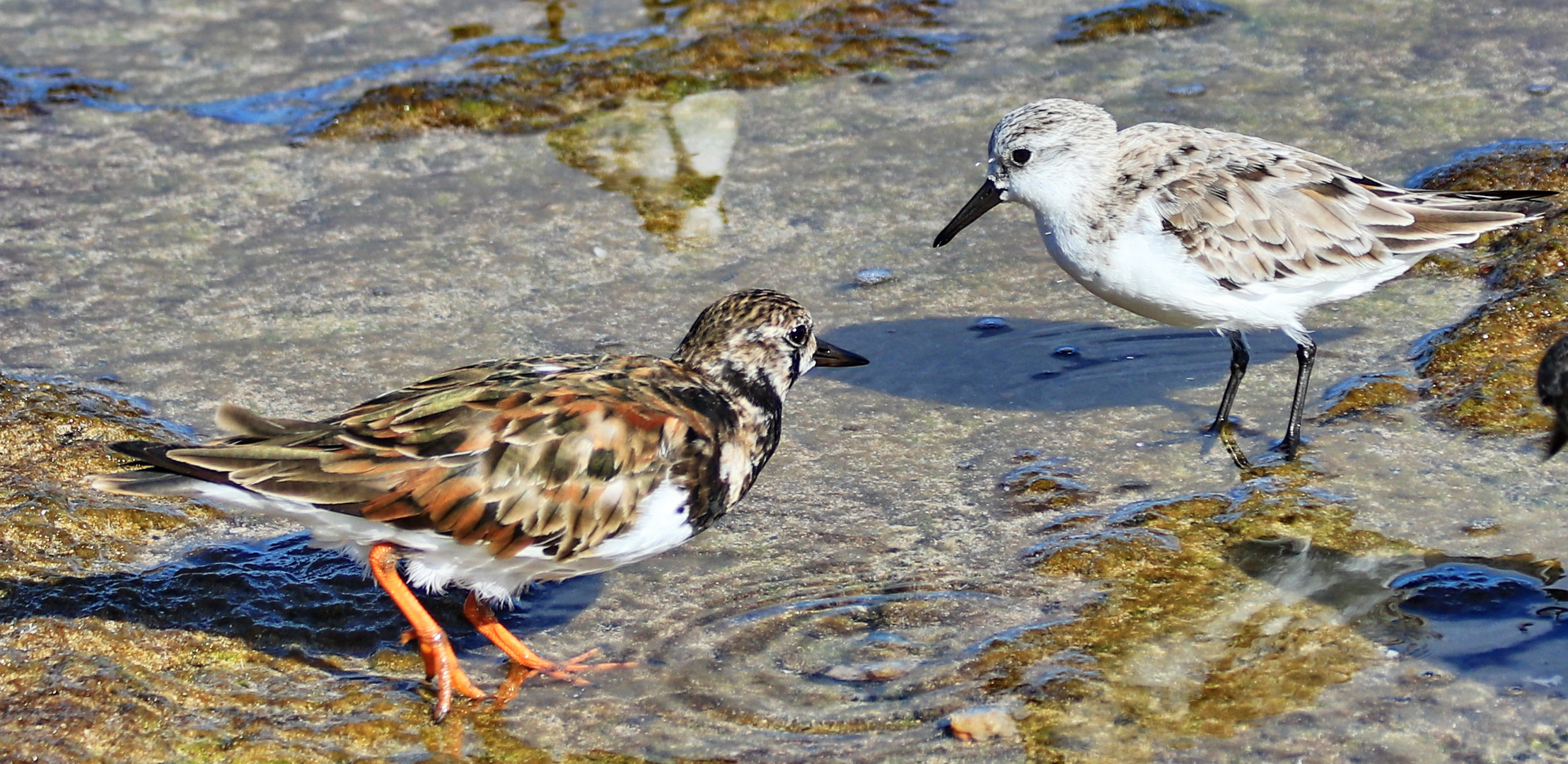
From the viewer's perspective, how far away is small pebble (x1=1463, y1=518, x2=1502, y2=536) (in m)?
4.41

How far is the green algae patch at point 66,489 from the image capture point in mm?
4414

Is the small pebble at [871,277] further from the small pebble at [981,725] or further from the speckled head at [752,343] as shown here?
the small pebble at [981,725]

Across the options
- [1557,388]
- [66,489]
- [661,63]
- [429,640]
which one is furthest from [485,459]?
[661,63]

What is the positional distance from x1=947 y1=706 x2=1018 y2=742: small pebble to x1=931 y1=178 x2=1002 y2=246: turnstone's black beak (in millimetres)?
2605

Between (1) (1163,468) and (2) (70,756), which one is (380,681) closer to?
(2) (70,756)

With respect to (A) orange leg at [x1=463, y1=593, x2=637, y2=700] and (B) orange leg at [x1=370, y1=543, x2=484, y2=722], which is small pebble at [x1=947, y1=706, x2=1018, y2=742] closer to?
(A) orange leg at [x1=463, y1=593, x2=637, y2=700]

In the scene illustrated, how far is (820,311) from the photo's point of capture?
20.4ft

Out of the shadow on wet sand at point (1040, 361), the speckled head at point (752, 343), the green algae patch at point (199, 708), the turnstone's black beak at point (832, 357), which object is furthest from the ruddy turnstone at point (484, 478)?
the shadow on wet sand at point (1040, 361)

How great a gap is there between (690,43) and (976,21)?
1.81 m

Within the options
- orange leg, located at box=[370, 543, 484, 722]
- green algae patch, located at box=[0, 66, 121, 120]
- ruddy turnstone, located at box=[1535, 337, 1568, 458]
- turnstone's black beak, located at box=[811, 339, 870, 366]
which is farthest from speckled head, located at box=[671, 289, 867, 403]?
green algae patch, located at box=[0, 66, 121, 120]

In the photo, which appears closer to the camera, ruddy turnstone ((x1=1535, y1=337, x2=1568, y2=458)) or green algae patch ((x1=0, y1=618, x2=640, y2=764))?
green algae patch ((x1=0, y1=618, x2=640, y2=764))

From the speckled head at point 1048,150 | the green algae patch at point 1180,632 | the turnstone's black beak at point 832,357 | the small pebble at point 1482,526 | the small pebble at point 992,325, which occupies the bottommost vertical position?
Result: the green algae patch at point 1180,632

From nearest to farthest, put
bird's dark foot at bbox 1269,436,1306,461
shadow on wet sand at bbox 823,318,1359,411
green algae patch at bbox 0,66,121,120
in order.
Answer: bird's dark foot at bbox 1269,436,1306,461 → shadow on wet sand at bbox 823,318,1359,411 → green algae patch at bbox 0,66,121,120

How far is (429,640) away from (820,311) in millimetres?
2811
